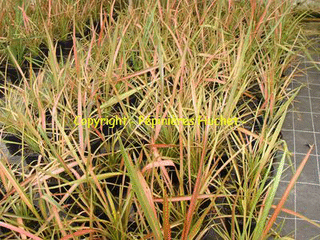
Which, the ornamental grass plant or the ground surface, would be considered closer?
the ornamental grass plant

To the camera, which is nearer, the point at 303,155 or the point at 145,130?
the point at 145,130

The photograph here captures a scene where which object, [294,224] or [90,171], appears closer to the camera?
[90,171]

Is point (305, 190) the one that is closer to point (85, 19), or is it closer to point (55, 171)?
point (55, 171)

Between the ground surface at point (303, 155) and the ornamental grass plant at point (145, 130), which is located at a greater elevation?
the ornamental grass plant at point (145, 130)

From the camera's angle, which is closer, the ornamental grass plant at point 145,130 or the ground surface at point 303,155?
the ornamental grass plant at point 145,130

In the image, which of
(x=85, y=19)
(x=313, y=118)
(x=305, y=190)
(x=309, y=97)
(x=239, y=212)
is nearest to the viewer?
(x=239, y=212)

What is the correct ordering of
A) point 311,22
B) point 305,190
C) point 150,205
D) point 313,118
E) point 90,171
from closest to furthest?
point 150,205
point 90,171
point 305,190
point 313,118
point 311,22

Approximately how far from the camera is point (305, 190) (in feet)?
4.11

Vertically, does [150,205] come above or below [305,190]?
above

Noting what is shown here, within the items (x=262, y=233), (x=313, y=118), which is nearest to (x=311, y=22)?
(x=313, y=118)

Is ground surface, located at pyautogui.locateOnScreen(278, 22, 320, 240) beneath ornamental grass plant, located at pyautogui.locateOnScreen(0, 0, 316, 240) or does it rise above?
beneath

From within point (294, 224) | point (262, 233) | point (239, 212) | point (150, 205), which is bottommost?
point (294, 224)

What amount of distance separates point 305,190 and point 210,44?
65 centimetres

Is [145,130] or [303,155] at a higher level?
[145,130]
